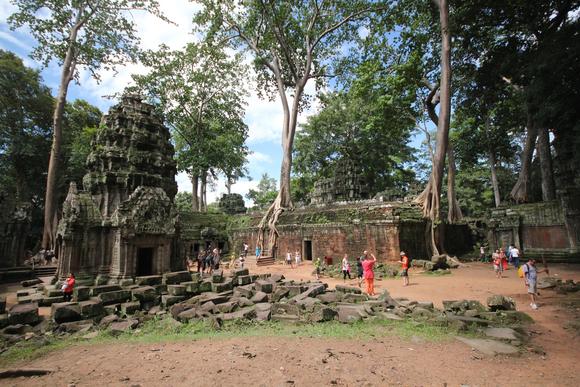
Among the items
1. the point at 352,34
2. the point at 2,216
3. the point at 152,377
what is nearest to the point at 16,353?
the point at 152,377

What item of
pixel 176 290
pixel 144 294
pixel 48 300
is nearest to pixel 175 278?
pixel 176 290

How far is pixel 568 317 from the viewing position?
600cm

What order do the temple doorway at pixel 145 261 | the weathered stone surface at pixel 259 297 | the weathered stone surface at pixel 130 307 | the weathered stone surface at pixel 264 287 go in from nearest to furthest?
the weathered stone surface at pixel 130 307 < the weathered stone surface at pixel 259 297 < the weathered stone surface at pixel 264 287 < the temple doorway at pixel 145 261

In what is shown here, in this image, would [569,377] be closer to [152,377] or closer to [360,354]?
[360,354]

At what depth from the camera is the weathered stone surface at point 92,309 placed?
23.9 feet

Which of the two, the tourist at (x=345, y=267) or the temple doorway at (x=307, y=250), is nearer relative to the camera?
the tourist at (x=345, y=267)

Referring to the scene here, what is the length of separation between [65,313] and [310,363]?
20.8ft

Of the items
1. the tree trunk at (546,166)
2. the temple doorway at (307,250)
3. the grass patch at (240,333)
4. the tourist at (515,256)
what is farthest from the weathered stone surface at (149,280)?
the tree trunk at (546,166)

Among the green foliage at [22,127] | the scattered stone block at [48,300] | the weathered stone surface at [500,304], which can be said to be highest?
the green foliage at [22,127]

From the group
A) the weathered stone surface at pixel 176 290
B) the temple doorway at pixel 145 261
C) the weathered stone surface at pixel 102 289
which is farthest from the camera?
the temple doorway at pixel 145 261

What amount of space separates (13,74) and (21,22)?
869cm

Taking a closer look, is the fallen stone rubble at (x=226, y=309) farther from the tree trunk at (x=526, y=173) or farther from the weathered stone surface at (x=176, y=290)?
the tree trunk at (x=526, y=173)

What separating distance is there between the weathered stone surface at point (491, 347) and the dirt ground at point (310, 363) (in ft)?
0.42

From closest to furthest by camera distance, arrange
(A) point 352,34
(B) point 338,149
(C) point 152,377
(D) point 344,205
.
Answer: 1. (C) point 152,377
2. (D) point 344,205
3. (A) point 352,34
4. (B) point 338,149
